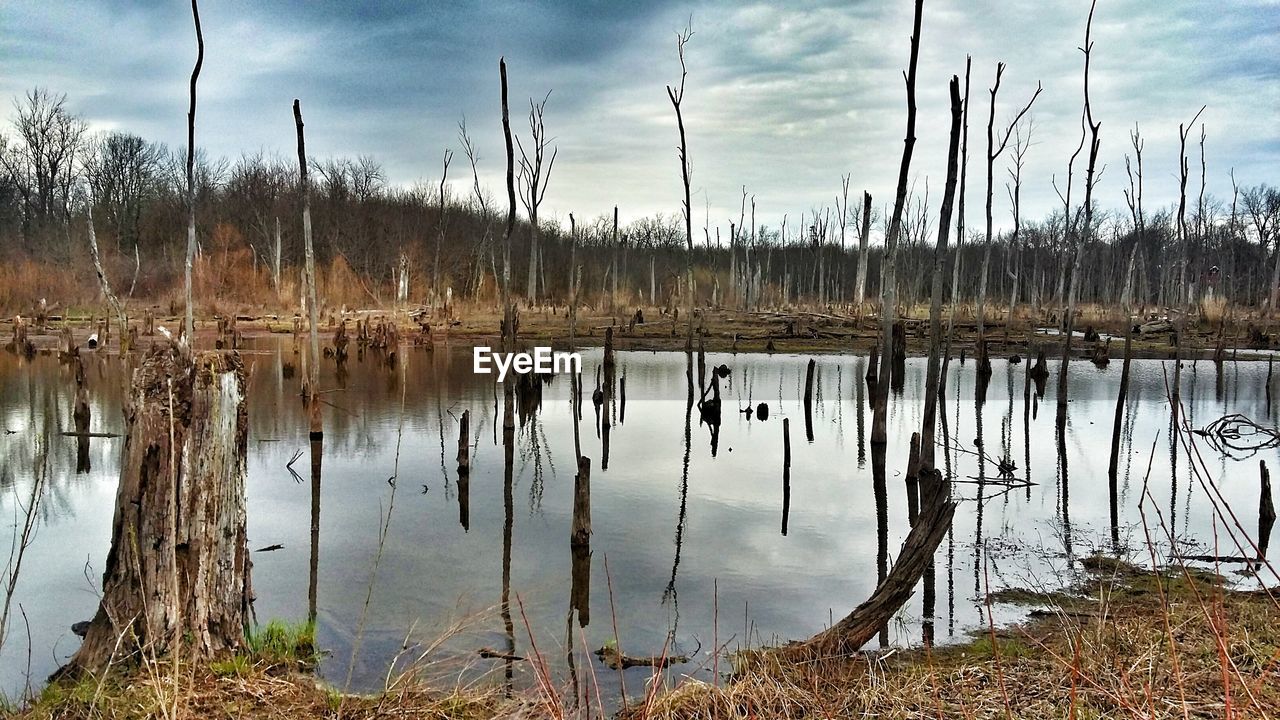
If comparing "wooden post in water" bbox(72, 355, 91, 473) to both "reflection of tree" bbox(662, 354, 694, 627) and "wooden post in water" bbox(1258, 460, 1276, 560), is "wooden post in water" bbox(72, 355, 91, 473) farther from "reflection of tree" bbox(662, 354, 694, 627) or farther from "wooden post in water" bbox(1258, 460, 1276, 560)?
"wooden post in water" bbox(1258, 460, 1276, 560)

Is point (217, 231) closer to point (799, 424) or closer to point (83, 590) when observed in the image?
point (799, 424)

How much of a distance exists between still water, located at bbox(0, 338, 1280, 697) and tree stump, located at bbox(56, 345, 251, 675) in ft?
1.64

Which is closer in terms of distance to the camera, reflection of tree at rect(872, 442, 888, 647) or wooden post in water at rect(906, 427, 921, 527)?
reflection of tree at rect(872, 442, 888, 647)

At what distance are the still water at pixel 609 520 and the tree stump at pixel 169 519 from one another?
19.7 inches

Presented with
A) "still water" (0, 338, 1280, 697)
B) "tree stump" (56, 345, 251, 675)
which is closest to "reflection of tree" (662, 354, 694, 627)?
"still water" (0, 338, 1280, 697)

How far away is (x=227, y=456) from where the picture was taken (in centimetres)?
508

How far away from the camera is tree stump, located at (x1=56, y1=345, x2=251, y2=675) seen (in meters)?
4.78

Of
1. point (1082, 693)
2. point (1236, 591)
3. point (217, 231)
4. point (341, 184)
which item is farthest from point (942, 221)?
point (341, 184)

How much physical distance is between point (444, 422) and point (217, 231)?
40113 mm

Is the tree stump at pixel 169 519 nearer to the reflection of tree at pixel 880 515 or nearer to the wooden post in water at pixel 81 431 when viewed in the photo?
the reflection of tree at pixel 880 515

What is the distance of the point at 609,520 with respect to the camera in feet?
33.5

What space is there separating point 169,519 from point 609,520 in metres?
5.92

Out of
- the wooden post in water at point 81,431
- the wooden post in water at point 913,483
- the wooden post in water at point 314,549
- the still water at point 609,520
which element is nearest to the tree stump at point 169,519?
the still water at point 609,520

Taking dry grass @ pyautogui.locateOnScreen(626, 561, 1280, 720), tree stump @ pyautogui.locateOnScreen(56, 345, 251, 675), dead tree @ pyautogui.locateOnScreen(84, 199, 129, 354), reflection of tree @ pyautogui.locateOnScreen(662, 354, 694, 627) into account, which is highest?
dead tree @ pyautogui.locateOnScreen(84, 199, 129, 354)
